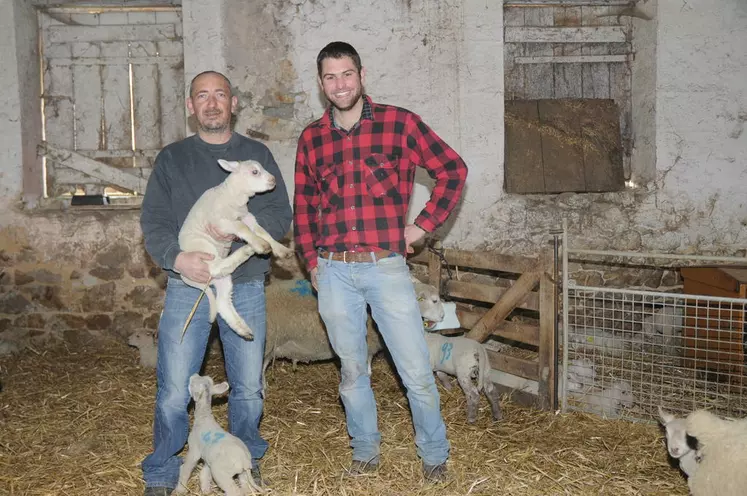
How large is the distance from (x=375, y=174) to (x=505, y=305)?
6.84 ft

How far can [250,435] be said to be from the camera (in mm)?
3486

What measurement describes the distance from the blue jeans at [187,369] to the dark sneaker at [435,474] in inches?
35.7


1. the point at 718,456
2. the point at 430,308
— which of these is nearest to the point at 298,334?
the point at 430,308

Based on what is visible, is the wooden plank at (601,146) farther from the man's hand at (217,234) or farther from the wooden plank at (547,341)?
the man's hand at (217,234)

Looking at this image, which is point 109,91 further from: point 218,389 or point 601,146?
point 601,146

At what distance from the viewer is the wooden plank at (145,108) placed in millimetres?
6941

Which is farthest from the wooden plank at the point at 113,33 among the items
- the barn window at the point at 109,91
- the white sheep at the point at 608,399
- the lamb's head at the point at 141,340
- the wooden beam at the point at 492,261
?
the white sheep at the point at 608,399

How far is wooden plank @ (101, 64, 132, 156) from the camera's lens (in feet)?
22.7

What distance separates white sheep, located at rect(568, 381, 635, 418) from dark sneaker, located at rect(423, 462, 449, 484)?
5.42 feet

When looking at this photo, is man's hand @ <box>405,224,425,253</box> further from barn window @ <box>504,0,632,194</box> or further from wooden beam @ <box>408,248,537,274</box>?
barn window @ <box>504,0,632,194</box>

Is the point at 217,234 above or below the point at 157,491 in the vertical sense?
above

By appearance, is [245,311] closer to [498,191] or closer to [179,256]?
[179,256]

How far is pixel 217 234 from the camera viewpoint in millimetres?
3135

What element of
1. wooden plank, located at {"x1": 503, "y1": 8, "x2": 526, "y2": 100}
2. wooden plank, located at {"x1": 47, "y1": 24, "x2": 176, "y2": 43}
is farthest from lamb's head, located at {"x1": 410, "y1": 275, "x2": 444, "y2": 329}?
wooden plank, located at {"x1": 47, "y1": 24, "x2": 176, "y2": 43}
